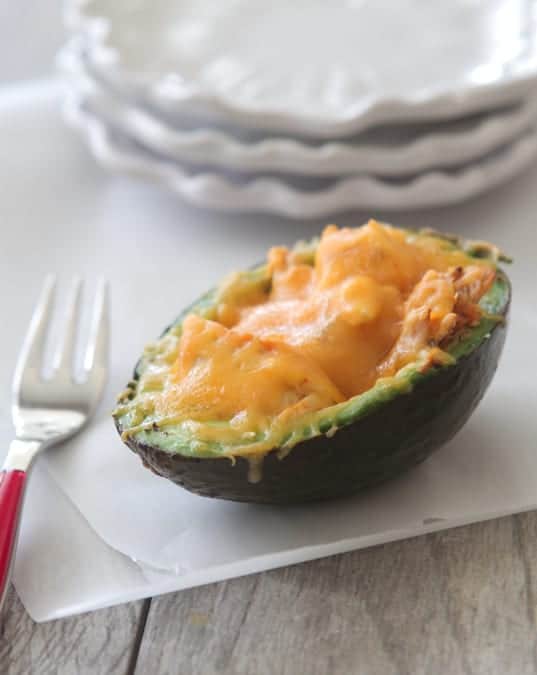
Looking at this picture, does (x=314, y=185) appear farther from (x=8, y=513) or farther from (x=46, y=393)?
(x=8, y=513)

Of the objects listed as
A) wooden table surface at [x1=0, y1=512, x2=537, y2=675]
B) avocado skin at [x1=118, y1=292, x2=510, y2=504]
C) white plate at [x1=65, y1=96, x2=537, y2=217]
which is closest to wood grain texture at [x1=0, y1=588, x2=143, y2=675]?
wooden table surface at [x1=0, y1=512, x2=537, y2=675]

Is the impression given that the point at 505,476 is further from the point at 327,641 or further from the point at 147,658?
the point at 147,658

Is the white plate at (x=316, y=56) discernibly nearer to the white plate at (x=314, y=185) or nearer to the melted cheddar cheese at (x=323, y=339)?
the white plate at (x=314, y=185)

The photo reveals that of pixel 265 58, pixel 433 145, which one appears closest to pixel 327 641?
pixel 433 145

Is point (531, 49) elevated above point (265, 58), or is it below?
below

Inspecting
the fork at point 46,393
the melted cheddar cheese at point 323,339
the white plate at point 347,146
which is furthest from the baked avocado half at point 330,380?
the white plate at point 347,146

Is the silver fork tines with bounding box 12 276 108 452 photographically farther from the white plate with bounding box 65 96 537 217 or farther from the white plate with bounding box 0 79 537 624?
the white plate with bounding box 65 96 537 217

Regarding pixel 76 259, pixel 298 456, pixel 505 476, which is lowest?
pixel 505 476
